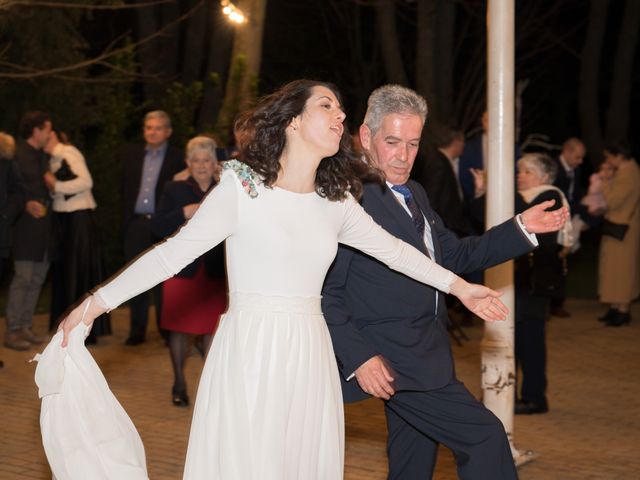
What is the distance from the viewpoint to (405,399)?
5.34 m

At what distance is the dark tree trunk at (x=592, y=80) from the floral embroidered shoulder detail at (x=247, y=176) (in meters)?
27.5

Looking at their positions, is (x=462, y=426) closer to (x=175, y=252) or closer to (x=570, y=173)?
(x=175, y=252)

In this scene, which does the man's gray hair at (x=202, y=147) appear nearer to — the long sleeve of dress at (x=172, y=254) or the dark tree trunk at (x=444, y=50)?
the long sleeve of dress at (x=172, y=254)

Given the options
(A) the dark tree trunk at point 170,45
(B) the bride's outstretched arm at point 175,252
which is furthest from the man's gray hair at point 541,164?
(A) the dark tree trunk at point 170,45

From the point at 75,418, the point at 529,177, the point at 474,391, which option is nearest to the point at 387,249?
the point at 75,418

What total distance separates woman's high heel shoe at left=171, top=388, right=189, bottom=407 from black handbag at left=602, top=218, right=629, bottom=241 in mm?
6978

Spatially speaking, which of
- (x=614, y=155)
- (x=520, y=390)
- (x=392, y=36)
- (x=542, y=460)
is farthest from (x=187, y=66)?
(x=542, y=460)

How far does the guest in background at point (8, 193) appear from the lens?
36.3 ft

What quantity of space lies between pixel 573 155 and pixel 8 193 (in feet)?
22.4

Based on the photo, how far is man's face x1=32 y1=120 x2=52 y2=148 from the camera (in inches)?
472

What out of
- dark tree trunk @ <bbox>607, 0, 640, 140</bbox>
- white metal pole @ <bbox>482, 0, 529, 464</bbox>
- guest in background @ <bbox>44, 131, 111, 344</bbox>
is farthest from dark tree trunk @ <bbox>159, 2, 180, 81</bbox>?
white metal pole @ <bbox>482, 0, 529, 464</bbox>

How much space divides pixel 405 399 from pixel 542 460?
110 inches

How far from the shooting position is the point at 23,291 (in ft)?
40.1

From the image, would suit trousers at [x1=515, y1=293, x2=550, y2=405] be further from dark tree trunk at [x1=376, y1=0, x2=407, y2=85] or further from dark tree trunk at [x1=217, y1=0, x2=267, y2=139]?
dark tree trunk at [x1=376, y1=0, x2=407, y2=85]
